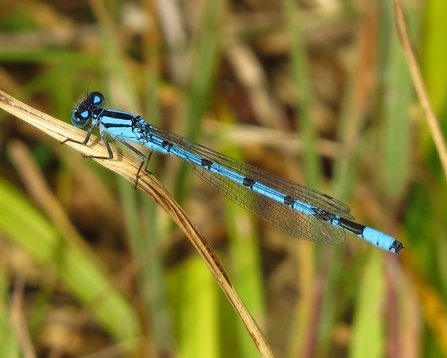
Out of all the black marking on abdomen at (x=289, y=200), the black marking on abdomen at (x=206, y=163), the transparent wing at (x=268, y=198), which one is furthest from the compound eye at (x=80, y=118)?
the black marking on abdomen at (x=289, y=200)

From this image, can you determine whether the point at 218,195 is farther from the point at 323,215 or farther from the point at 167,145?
the point at 323,215

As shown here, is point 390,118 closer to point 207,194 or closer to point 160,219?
point 160,219

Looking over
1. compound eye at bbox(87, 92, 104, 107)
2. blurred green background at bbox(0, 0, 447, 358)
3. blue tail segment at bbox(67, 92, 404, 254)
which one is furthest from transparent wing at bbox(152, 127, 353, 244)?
compound eye at bbox(87, 92, 104, 107)

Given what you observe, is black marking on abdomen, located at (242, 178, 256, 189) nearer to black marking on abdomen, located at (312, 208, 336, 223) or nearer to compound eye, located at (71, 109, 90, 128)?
black marking on abdomen, located at (312, 208, 336, 223)

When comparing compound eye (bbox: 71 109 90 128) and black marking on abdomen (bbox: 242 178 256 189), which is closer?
compound eye (bbox: 71 109 90 128)

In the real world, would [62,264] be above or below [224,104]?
below

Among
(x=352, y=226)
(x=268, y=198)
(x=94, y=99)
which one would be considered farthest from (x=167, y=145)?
(x=352, y=226)

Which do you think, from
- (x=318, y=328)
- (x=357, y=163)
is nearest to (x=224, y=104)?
(x=357, y=163)

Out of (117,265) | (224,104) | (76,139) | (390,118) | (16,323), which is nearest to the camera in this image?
(76,139)
